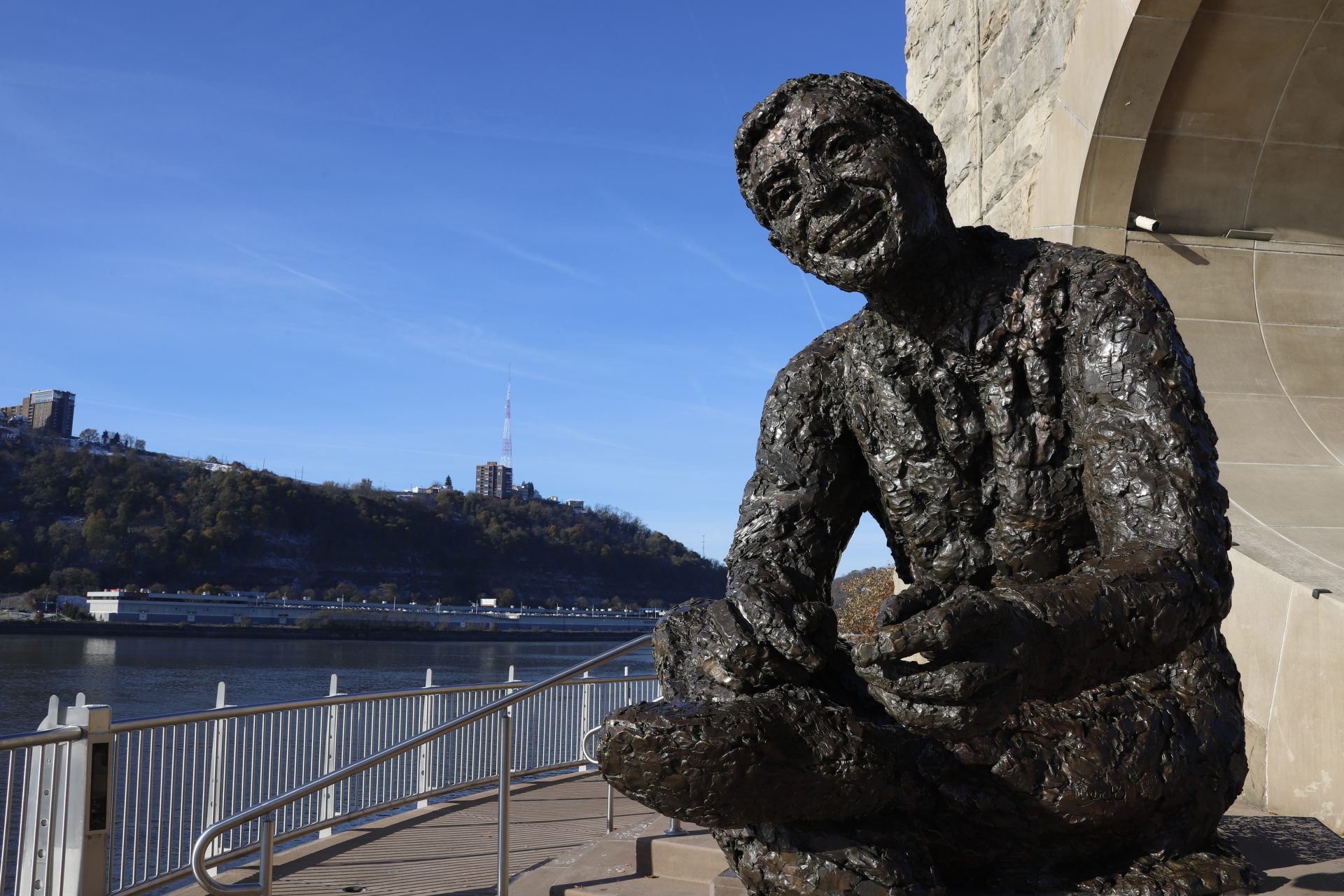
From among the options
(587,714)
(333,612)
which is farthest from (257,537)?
(587,714)

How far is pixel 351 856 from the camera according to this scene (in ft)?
23.6

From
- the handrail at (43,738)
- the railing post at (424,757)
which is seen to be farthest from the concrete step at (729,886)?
the railing post at (424,757)

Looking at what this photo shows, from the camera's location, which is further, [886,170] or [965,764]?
[886,170]

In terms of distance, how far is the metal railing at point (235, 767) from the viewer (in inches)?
209

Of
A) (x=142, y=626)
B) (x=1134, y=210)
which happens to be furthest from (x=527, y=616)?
(x=1134, y=210)

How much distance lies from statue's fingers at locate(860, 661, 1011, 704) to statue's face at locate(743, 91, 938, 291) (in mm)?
937

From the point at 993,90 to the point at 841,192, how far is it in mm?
6340

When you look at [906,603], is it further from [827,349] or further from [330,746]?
[330,746]

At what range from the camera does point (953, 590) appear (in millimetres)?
2193

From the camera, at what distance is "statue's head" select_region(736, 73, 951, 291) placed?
2186 mm

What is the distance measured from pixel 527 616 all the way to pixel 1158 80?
268 ft

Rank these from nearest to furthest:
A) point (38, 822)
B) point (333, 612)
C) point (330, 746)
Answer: point (38, 822) < point (330, 746) < point (333, 612)

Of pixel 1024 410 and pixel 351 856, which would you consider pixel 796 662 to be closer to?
pixel 1024 410

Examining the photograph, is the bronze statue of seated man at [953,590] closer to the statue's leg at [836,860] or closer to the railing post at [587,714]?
the statue's leg at [836,860]
